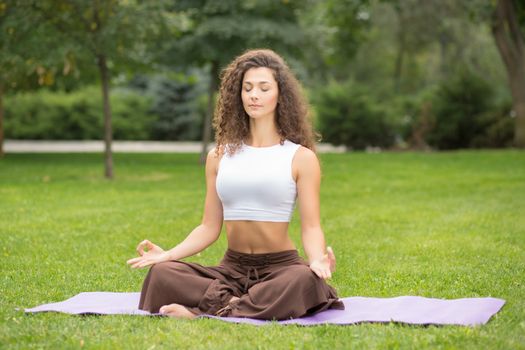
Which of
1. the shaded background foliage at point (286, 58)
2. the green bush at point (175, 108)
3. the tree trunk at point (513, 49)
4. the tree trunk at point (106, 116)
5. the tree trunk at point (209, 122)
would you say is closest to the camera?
the shaded background foliage at point (286, 58)

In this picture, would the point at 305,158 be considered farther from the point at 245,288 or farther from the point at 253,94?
the point at 245,288

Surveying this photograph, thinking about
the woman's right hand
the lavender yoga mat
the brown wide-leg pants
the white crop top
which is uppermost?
the white crop top

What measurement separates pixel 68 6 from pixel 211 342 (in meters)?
11.7

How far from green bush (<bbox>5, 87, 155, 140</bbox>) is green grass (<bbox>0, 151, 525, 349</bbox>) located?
13873 mm

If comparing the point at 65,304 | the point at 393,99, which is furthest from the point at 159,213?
the point at 393,99

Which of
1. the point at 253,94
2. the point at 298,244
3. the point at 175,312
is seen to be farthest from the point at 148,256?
the point at 298,244

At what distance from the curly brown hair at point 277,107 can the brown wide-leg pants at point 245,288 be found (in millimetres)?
748

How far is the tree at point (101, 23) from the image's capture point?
588 inches

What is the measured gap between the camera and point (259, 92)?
545cm

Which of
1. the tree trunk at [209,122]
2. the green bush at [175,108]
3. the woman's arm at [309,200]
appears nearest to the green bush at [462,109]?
the tree trunk at [209,122]

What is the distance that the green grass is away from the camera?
474 cm

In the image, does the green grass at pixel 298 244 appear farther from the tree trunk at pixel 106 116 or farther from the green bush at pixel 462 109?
the green bush at pixel 462 109

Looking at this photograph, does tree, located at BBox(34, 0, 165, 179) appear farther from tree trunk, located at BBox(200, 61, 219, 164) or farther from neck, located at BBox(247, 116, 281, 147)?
neck, located at BBox(247, 116, 281, 147)

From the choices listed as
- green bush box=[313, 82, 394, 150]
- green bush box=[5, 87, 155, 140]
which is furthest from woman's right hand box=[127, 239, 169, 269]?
green bush box=[5, 87, 155, 140]
